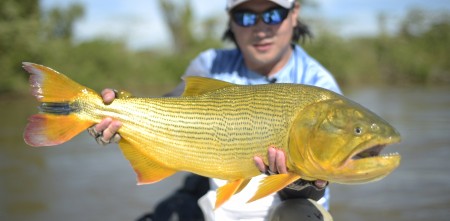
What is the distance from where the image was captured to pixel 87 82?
25828 millimetres

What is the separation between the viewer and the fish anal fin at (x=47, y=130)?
3064 mm

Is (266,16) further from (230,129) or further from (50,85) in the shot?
(50,85)

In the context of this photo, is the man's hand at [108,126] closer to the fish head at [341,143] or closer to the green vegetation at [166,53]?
the fish head at [341,143]

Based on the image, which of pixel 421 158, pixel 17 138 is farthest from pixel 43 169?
pixel 421 158

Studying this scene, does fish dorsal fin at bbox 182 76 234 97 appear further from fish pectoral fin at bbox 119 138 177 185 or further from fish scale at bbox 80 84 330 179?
fish pectoral fin at bbox 119 138 177 185

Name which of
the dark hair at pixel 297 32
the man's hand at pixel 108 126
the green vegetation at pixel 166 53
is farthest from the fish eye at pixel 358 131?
the green vegetation at pixel 166 53

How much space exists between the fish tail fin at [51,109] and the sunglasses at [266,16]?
1665 mm

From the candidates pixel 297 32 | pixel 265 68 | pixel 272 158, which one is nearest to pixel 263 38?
pixel 265 68

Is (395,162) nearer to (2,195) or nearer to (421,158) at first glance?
(2,195)

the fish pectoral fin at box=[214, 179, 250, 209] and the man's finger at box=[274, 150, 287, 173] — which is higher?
the man's finger at box=[274, 150, 287, 173]

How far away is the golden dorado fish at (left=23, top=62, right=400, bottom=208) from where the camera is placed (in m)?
2.59

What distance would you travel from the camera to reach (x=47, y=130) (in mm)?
3074

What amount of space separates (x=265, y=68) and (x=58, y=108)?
1.99 m

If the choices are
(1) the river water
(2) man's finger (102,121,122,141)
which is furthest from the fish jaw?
(1) the river water
